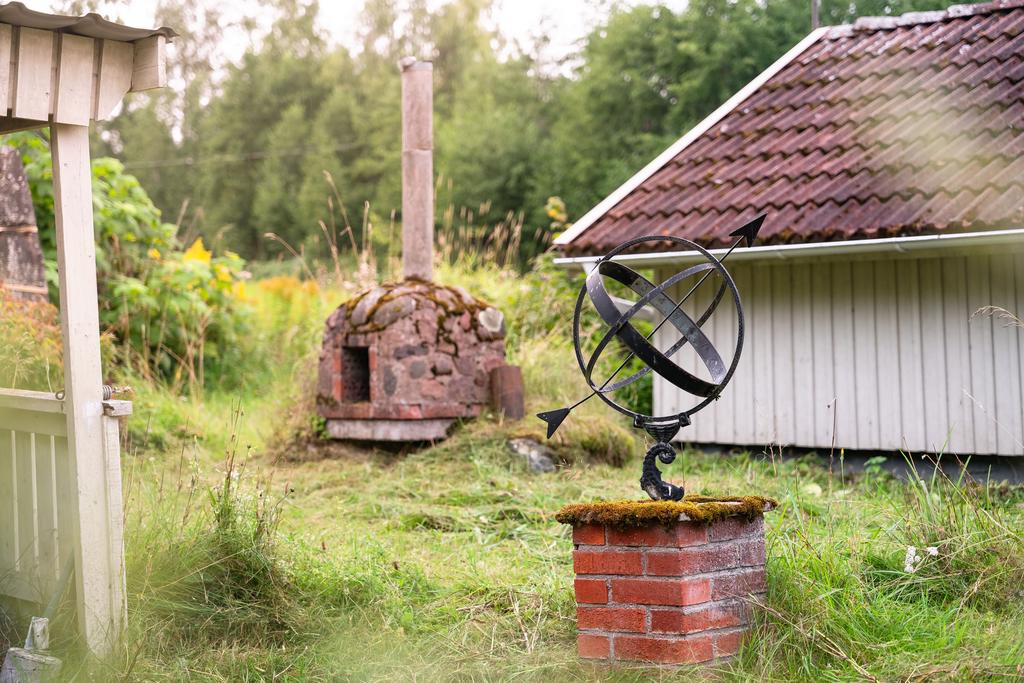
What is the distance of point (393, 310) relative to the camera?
7.72 m

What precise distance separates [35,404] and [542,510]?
2.85 meters

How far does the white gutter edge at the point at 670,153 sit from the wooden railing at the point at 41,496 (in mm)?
4272

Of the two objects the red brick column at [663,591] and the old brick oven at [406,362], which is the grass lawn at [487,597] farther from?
the old brick oven at [406,362]

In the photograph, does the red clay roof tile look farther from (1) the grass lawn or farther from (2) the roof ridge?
(1) the grass lawn

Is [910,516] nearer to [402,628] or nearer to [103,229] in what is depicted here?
[402,628]

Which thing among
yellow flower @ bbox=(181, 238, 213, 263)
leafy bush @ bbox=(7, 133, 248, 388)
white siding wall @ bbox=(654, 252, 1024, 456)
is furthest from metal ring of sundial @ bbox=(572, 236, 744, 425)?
yellow flower @ bbox=(181, 238, 213, 263)

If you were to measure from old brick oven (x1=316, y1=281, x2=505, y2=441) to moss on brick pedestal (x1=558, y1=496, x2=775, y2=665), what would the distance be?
431cm

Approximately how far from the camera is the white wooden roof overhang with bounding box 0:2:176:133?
11.3 feet

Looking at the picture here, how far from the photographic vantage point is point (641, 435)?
8297mm

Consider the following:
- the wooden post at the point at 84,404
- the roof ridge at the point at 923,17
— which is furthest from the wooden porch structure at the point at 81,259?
the roof ridge at the point at 923,17

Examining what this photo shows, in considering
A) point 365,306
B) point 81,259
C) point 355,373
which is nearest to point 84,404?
point 81,259

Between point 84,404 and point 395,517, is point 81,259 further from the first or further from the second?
point 395,517

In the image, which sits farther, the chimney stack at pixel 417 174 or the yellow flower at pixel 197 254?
the yellow flower at pixel 197 254

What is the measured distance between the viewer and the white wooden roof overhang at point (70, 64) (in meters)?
3.43
